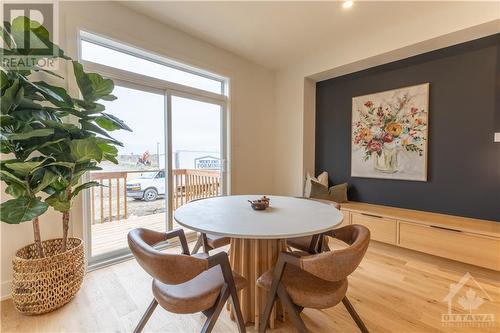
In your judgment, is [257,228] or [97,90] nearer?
[257,228]

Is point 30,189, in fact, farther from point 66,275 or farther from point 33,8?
point 33,8

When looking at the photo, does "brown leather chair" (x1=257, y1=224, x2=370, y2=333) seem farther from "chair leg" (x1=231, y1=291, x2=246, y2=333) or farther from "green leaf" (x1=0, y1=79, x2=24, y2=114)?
"green leaf" (x1=0, y1=79, x2=24, y2=114)

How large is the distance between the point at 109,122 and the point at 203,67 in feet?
5.36

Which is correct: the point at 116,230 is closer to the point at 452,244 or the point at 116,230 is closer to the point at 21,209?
the point at 21,209

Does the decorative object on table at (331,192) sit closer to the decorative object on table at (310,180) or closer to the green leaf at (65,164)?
the decorative object on table at (310,180)

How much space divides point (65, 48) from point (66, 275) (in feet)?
6.54

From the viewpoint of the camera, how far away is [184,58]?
2928mm

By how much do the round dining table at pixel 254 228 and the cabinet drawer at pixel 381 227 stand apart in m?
1.38

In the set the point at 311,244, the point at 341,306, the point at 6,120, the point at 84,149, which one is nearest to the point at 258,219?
the point at 311,244

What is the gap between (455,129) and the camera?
2664 millimetres

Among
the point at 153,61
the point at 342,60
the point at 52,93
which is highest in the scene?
the point at 342,60

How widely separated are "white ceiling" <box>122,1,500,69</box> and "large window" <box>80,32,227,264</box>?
524mm

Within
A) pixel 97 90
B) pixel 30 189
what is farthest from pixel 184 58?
pixel 30 189

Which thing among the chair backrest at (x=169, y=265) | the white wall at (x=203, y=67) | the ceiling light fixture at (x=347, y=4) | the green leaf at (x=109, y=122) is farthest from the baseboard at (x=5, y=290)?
the ceiling light fixture at (x=347, y=4)
